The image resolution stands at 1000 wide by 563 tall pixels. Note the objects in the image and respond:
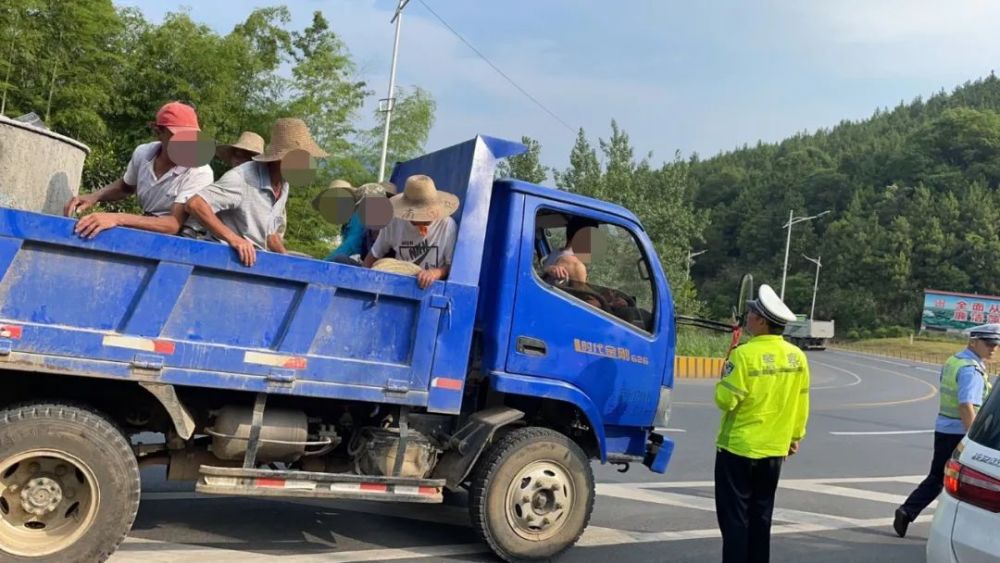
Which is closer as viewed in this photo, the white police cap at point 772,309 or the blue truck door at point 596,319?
the white police cap at point 772,309

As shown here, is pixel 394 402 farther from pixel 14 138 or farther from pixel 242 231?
pixel 14 138

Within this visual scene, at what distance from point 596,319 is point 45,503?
3.10m

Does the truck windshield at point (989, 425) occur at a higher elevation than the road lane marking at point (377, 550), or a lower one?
higher

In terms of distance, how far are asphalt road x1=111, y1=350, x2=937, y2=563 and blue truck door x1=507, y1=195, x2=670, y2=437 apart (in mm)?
1038

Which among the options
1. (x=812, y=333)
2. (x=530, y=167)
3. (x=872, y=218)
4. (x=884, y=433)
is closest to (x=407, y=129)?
(x=530, y=167)

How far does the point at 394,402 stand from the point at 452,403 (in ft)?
1.10

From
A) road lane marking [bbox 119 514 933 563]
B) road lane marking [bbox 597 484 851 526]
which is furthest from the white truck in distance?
road lane marking [bbox 119 514 933 563]

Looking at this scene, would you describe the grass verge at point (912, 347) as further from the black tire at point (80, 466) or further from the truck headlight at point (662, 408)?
the black tire at point (80, 466)

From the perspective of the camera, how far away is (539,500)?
16.1 feet

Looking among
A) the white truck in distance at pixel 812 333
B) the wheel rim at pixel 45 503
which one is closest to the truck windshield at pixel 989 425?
the wheel rim at pixel 45 503

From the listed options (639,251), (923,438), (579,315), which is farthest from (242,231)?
(923,438)

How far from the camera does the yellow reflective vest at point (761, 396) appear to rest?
4480 millimetres

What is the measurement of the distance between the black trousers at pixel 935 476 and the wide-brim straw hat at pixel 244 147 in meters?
5.18

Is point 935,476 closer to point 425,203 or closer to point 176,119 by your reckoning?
point 425,203
